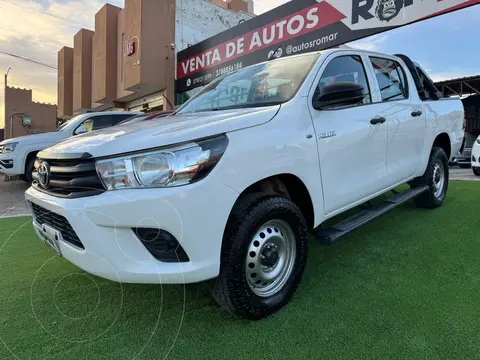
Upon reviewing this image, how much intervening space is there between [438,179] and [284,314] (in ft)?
11.7

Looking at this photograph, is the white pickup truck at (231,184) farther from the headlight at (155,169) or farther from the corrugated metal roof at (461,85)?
the corrugated metal roof at (461,85)

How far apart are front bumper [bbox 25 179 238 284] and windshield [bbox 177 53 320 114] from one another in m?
1.06

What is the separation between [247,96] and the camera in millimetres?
2756

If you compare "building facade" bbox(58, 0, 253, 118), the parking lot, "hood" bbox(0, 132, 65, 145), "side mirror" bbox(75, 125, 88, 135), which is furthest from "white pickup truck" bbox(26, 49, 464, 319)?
"building facade" bbox(58, 0, 253, 118)

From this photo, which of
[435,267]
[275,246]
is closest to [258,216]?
[275,246]

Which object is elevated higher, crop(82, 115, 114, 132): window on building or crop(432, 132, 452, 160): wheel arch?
crop(82, 115, 114, 132): window on building

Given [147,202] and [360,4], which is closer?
[147,202]

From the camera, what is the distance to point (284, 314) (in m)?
2.15

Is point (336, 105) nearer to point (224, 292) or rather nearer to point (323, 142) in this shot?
point (323, 142)

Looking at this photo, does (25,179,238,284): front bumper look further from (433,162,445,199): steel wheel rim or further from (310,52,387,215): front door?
(433,162,445,199): steel wheel rim

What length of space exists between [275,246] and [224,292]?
0.49 metres

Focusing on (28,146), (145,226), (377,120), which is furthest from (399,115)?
(28,146)

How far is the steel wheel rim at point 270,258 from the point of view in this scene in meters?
2.04

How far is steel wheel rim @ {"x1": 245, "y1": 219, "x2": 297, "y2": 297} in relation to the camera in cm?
204
